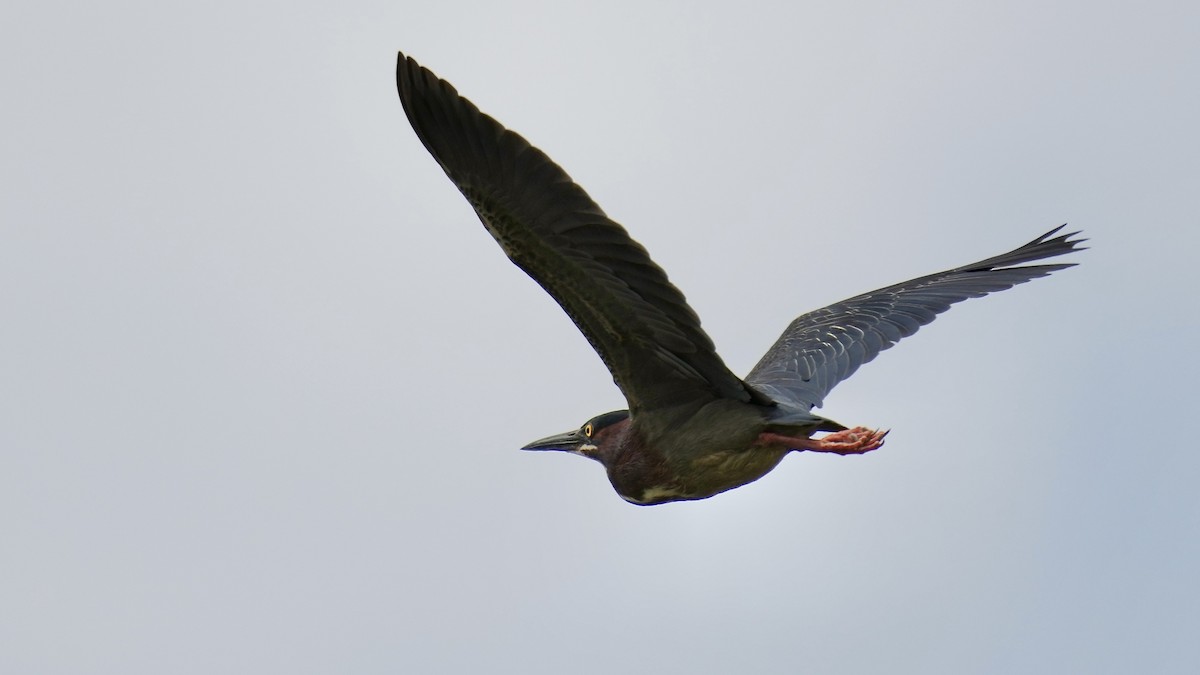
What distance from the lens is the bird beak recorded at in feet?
42.1

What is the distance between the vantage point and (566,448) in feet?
42.8

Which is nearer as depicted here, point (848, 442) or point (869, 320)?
point (848, 442)

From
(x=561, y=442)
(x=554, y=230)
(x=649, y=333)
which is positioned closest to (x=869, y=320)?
(x=561, y=442)

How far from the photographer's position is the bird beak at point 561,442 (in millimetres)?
12844

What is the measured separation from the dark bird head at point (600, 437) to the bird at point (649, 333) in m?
0.01

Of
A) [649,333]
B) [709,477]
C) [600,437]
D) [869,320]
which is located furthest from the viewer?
[869,320]

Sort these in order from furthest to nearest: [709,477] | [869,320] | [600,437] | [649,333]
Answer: [869,320] < [600,437] < [709,477] < [649,333]

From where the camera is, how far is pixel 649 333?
10.9 meters

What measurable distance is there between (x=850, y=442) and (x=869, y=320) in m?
4.05

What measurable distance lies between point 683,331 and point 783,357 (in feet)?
12.9

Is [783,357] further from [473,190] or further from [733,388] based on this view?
[473,190]

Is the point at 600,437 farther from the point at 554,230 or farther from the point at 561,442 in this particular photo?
the point at 554,230

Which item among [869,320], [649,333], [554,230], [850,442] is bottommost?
[850,442]

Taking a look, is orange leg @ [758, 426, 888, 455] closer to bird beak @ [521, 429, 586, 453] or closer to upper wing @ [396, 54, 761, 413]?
upper wing @ [396, 54, 761, 413]
